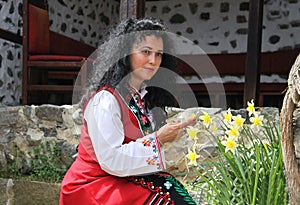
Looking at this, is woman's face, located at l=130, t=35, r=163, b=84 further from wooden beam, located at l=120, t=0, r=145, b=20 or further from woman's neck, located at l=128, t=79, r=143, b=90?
wooden beam, located at l=120, t=0, r=145, b=20

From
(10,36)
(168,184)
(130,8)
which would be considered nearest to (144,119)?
(168,184)

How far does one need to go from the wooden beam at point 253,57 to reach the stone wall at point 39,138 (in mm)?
532

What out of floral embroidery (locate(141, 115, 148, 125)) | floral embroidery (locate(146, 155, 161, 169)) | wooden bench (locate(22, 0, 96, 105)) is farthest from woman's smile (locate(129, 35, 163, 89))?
wooden bench (locate(22, 0, 96, 105))

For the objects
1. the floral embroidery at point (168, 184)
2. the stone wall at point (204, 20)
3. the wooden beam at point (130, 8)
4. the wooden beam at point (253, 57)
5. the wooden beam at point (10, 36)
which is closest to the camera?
the floral embroidery at point (168, 184)

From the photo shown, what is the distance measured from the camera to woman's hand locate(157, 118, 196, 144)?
1.31 metres

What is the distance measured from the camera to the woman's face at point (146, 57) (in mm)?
1392

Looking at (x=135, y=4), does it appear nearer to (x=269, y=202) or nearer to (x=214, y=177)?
(x=214, y=177)

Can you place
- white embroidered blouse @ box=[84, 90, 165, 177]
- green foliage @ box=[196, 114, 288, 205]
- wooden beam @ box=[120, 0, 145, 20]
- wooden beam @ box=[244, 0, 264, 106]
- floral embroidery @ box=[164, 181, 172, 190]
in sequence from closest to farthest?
white embroidered blouse @ box=[84, 90, 165, 177] < floral embroidery @ box=[164, 181, 172, 190] < green foliage @ box=[196, 114, 288, 205] < wooden beam @ box=[120, 0, 145, 20] < wooden beam @ box=[244, 0, 264, 106]

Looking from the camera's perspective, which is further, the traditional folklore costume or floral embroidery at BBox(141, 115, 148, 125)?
floral embroidery at BBox(141, 115, 148, 125)

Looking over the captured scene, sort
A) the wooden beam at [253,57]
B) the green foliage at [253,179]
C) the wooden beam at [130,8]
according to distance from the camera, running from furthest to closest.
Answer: the wooden beam at [253,57] → the wooden beam at [130,8] → the green foliage at [253,179]

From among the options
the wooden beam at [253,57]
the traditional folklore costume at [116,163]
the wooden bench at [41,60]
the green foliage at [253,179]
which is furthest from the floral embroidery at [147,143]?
the wooden bench at [41,60]

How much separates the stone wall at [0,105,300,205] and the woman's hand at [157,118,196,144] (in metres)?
1.46

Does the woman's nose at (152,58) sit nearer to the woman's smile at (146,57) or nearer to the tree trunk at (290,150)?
the woman's smile at (146,57)

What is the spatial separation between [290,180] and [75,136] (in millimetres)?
2265
